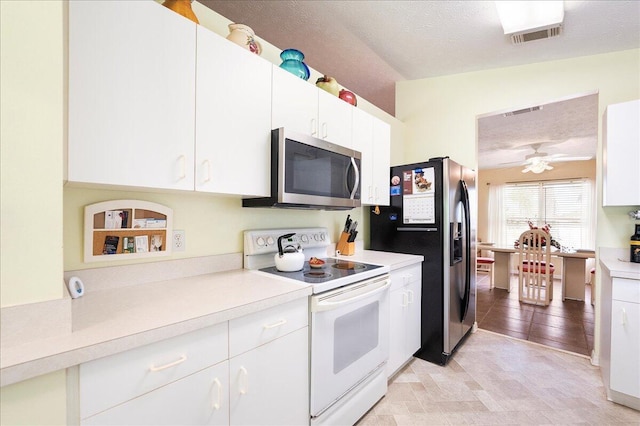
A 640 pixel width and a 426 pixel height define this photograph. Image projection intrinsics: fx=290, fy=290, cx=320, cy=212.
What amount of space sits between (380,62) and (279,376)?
→ 2756mm

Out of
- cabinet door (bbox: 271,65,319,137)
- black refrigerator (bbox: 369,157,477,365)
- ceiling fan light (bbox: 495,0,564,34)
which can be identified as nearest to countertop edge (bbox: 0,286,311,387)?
cabinet door (bbox: 271,65,319,137)

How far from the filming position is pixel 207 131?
4.32 ft

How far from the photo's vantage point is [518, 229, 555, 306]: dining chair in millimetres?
4047

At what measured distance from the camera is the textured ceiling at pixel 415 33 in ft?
6.44

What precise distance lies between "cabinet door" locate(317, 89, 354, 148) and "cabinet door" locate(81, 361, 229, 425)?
146 cm

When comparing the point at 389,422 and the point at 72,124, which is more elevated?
the point at 72,124

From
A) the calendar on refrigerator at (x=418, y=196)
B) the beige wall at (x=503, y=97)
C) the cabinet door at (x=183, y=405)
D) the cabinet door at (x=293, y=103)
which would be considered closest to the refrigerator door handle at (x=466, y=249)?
the calendar on refrigerator at (x=418, y=196)

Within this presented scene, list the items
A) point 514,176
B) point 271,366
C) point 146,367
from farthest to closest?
point 514,176 < point 271,366 < point 146,367

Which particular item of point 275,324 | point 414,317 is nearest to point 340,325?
point 275,324

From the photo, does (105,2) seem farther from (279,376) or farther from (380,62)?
(380,62)

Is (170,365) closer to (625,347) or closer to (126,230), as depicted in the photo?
(126,230)

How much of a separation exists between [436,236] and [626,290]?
114 centimetres

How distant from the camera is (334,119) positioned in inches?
79.7

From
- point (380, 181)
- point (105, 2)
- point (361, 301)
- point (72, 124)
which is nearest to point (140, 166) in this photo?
point (72, 124)
